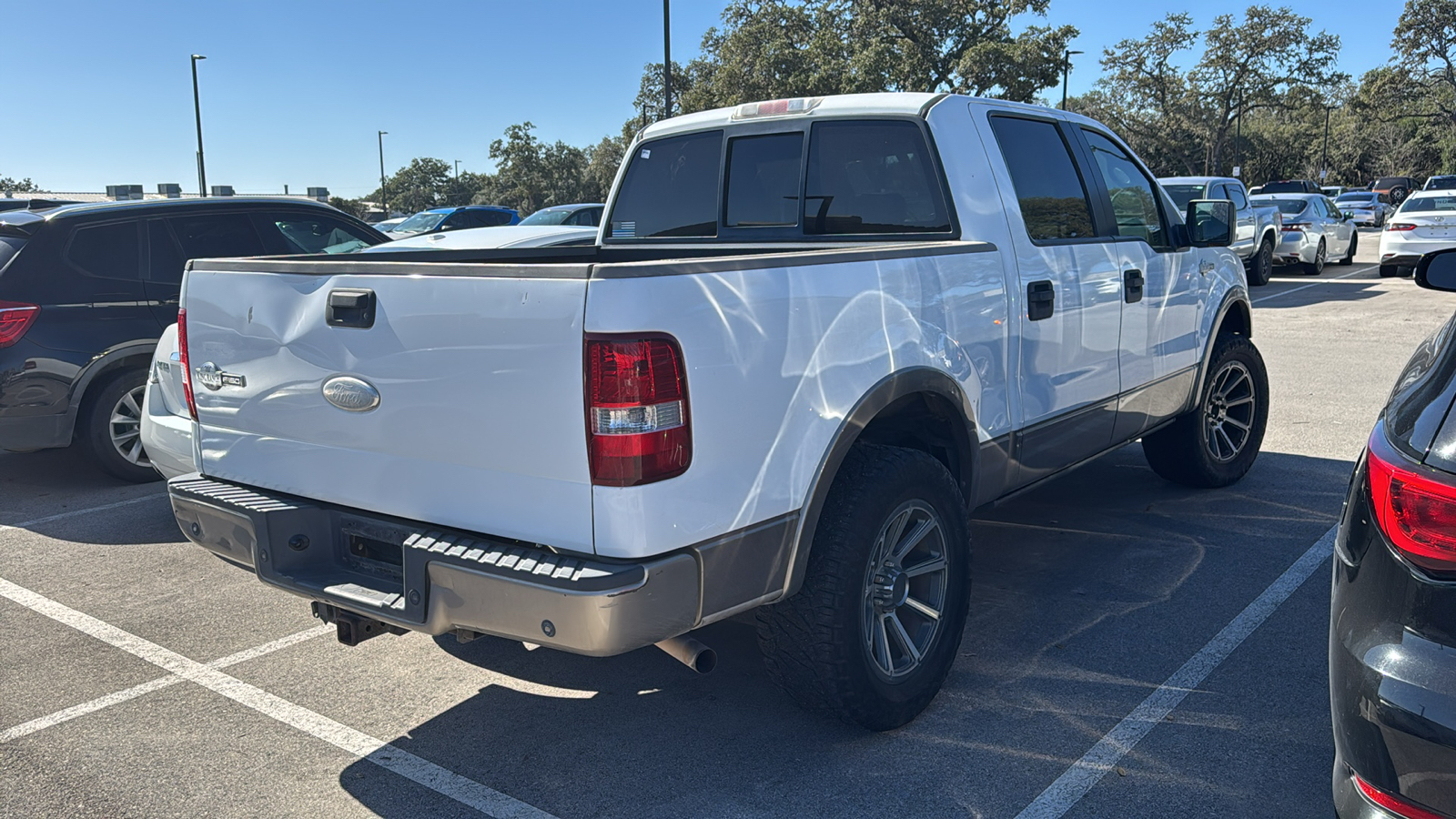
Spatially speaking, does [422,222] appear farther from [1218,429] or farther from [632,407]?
[632,407]

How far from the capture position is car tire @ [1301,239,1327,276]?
2009 cm

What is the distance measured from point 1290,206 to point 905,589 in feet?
Result: 64.4

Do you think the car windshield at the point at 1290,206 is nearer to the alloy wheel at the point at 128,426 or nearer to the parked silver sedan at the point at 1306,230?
the parked silver sedan at the point at 1306,230

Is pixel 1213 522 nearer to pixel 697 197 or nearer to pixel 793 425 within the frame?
pixel 697 197

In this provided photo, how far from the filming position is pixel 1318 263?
20281mm

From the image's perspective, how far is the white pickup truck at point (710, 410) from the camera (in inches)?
103

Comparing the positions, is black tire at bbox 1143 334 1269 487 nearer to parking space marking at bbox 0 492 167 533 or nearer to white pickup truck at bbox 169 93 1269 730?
white pickup truck at bbox 169 93 1269 730

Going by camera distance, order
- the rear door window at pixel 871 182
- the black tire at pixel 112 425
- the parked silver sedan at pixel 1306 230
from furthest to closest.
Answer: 1. the parked silver sedan at pixel 1306 230
2. the black tire at pixel 112 425
3. the rear door window at pixel 871 182

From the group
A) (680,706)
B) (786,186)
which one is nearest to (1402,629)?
(680,706)

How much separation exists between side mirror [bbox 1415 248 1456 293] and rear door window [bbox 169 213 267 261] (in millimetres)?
6612

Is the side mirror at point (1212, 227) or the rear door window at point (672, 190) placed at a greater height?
the rear door window at point (672, 190)

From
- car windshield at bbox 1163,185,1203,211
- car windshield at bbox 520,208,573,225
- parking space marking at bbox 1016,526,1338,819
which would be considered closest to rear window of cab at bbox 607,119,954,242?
parking space marking at bbox 1016,526,1338,819

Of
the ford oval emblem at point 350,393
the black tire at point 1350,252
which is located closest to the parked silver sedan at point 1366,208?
the black tire at point 1350,252

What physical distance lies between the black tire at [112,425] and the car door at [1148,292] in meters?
5.65
